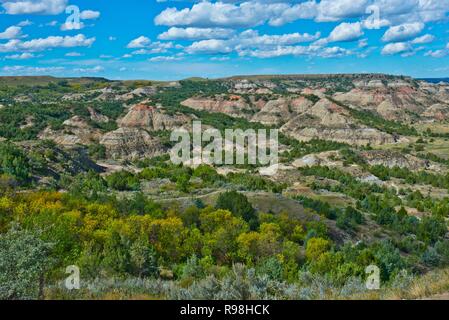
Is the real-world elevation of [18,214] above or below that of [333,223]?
above

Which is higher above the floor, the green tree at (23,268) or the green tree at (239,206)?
the green tree at (23,268)

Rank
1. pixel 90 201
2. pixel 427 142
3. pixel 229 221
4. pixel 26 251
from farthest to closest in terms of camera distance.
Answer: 1. pixel 427 142
2. pixel 90 201
3. pixel 229 221
4. pixel 26 251

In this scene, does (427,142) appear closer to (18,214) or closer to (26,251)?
(18,214)

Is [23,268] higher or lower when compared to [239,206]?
higher

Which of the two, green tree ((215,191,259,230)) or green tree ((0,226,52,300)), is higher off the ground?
green tree ((0,226,52,300))

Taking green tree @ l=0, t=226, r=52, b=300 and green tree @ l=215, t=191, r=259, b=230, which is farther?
green tree @ l=215, t=191, r=259, b=230

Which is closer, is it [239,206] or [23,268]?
[23,268]

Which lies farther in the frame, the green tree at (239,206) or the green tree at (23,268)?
the green tree at (239,206)

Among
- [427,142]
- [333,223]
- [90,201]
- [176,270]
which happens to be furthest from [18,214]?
[427,142]

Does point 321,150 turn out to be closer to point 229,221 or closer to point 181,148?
point 181,148

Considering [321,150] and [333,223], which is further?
[321,150]
